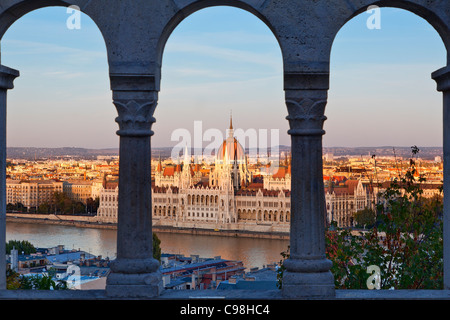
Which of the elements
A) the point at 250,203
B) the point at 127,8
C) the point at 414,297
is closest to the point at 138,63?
the point at 127,8

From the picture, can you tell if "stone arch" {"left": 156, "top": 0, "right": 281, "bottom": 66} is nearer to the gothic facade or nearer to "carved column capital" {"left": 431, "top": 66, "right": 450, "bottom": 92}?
the gothic facade

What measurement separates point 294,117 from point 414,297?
0.71m

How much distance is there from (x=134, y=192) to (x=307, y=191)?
22.6 inches

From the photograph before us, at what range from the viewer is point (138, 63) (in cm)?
223

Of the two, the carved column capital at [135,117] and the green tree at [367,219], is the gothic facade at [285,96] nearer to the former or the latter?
the carved column capital at [135,117]

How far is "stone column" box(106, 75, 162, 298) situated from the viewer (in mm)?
2236

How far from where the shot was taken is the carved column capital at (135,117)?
2.23 m

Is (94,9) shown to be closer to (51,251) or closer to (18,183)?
(51,251)

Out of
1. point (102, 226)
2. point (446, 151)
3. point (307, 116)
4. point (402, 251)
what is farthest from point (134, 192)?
point (102, 226)

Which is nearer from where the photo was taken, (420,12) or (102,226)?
(420,12)

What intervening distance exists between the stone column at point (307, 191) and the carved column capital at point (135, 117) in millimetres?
462

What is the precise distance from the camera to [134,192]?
2264 millimetres

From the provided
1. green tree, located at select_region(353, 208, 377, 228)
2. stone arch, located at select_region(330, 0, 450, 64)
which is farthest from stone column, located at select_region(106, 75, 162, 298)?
green tree, located at select_region(353, 208, 377, 228)

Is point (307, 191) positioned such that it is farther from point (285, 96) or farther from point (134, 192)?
point (134, 192)
